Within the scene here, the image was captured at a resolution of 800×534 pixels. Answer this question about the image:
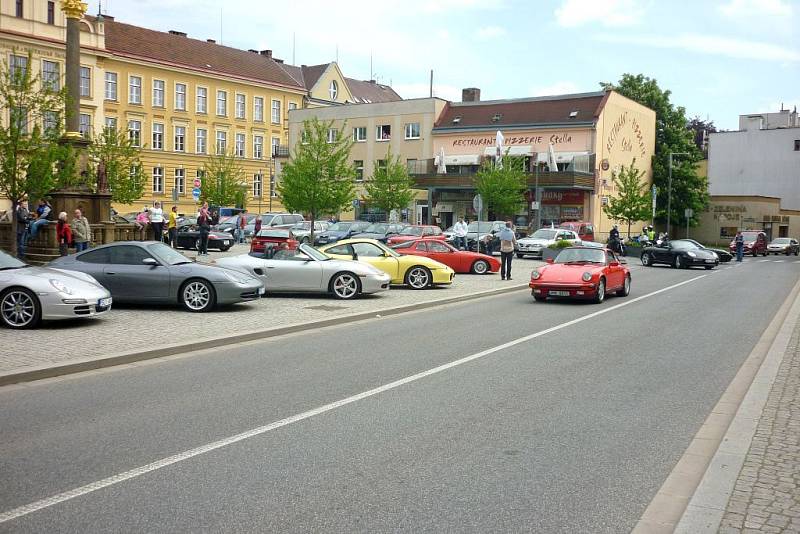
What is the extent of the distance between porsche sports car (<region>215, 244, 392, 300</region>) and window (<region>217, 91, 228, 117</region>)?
63.1m

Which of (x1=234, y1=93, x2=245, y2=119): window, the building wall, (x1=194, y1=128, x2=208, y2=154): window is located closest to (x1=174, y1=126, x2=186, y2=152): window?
(x1=194, y1=128, x2=208, y2=154): window

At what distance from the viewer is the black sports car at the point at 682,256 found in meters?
35.6

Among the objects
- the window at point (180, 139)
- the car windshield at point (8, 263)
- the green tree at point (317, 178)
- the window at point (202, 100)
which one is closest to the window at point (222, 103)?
the window at point (202, 100)

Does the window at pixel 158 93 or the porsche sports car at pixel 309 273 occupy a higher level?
the window at pixel 158 93

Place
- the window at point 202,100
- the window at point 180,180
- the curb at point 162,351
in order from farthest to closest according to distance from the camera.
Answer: the window at point 202,100 → the window at point 180,180 → the curb at point 162,351

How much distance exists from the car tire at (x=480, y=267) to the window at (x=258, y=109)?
58476mm

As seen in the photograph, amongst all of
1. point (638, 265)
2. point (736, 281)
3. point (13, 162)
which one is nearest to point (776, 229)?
point (638, 265)

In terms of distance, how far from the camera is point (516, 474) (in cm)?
575

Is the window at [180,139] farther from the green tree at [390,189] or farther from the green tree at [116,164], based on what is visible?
the green tree at [390,189]

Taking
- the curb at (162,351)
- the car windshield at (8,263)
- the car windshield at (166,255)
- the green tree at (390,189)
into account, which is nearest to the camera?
the curb at (162,351)

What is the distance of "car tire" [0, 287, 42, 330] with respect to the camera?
1227 centimetres

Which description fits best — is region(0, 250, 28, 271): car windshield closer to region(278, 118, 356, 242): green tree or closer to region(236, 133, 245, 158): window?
region(278, 118, 356, 242): green tree

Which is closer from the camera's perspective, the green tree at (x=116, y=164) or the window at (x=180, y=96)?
the green tree at (x=116, y=164)

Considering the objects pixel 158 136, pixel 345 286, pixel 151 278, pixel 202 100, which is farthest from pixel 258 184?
pixel 151 278
